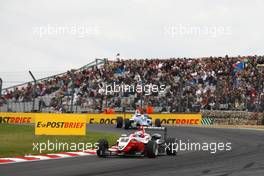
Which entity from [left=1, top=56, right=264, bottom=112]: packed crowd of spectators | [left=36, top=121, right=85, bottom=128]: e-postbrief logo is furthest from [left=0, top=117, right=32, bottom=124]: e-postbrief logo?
[left=36, top=121, right=85, bottom=128]: e-postbrief logo

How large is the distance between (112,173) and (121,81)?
84.1 ft

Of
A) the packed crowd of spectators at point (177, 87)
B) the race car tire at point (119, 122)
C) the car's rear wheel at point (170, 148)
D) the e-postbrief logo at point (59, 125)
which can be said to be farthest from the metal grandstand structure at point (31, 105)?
the car's rear wheel at point (170, 148)

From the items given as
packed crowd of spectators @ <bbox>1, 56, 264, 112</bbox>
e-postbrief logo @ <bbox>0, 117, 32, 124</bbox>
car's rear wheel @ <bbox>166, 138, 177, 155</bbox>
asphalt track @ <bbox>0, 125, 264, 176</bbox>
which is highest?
packed crowd of spectators @ <bbox>1, 56, 264, 112</bbox>

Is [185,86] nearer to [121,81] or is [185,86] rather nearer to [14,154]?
[121,81]

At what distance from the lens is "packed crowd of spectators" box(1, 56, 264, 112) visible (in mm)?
34062

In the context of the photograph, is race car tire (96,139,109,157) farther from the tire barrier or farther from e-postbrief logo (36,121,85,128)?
the tire barrier

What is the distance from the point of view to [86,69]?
140 feet

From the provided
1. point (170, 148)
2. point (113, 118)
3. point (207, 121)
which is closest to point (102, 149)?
point (170, 148)

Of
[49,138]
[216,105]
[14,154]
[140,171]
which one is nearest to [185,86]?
[216,105]

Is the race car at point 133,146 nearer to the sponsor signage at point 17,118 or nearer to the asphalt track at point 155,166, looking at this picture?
the asphalt track at point 155,166

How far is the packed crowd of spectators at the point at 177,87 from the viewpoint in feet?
112

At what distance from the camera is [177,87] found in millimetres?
35500

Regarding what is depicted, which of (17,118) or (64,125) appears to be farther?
(17,118)

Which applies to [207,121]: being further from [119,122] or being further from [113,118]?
[119,122]
